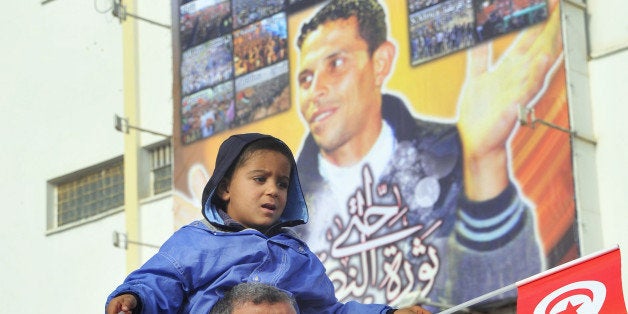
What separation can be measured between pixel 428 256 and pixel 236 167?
1381cm

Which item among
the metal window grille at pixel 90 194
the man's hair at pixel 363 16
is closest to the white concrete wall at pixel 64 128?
the metal window grille at pixel 90 194

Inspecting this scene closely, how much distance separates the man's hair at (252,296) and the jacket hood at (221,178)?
107 cm

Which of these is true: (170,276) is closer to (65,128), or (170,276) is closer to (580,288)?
(580,288)

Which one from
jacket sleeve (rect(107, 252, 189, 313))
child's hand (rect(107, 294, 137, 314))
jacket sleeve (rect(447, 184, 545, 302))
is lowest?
child's hand (rect(107, 294, 137, 314))

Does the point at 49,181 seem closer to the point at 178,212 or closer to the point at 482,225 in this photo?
the point at 178,212

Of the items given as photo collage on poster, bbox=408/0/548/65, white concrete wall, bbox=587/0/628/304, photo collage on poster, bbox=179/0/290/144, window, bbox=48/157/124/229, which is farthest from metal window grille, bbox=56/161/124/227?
white concrete wall, bbox=587/0/628/304

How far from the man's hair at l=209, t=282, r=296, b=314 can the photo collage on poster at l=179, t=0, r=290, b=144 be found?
16.8 m

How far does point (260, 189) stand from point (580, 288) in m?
1.21

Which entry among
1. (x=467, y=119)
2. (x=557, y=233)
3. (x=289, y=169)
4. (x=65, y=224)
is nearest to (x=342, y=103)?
(x=467, y=119)

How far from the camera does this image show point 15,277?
1075 inches

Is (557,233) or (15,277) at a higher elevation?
(15,277)

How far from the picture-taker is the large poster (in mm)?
19328

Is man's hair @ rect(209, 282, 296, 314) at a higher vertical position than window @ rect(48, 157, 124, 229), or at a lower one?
lower

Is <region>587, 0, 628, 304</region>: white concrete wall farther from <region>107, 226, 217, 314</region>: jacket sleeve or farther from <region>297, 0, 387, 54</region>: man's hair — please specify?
<region>107, 226, 217, 314</region>: jacket sleeve
